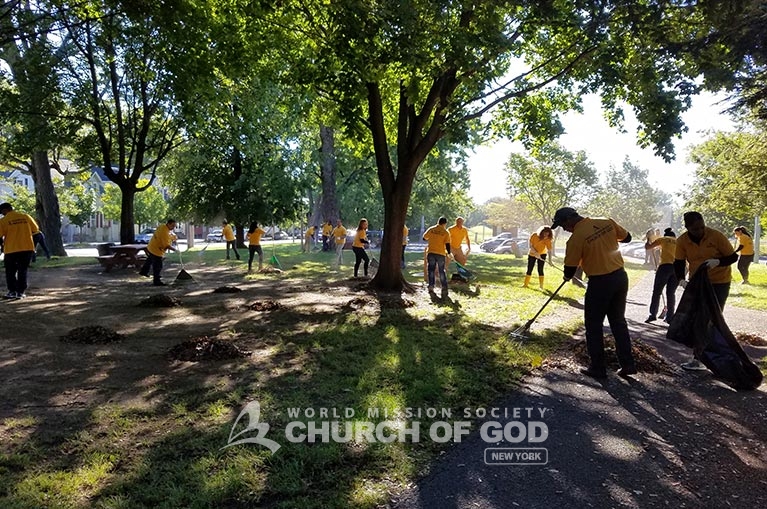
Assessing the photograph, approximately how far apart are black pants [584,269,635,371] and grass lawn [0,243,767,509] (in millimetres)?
797

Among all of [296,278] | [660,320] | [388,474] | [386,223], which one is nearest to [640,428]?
[388,474]

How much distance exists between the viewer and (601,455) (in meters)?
3.79

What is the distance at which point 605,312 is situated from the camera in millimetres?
5730

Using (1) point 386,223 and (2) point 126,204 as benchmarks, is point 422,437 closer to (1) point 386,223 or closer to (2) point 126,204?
(1) point 386,223

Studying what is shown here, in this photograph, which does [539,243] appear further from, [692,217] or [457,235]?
[692,217]

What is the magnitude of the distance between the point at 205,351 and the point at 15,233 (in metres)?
6.54

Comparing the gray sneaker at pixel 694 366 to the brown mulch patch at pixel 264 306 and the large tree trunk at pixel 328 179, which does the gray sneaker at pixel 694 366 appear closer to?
the brown mulch patch at pixel 264 306

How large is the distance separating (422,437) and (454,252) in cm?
1179

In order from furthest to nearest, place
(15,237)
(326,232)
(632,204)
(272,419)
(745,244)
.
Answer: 1. (632,204)
2. (326,232)
3. (745,244)
4. (15,237)
5. (272,419)

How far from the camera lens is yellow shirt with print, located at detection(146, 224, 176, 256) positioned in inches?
512

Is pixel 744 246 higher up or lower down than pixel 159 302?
higher up

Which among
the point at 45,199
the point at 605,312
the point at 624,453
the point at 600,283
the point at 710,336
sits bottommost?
the point at 624,453

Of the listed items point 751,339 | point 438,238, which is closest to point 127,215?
point 438,238

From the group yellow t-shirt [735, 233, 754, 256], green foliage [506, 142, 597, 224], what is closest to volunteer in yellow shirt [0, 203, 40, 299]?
yellow t-shirt [735, 233, 754, 256]
